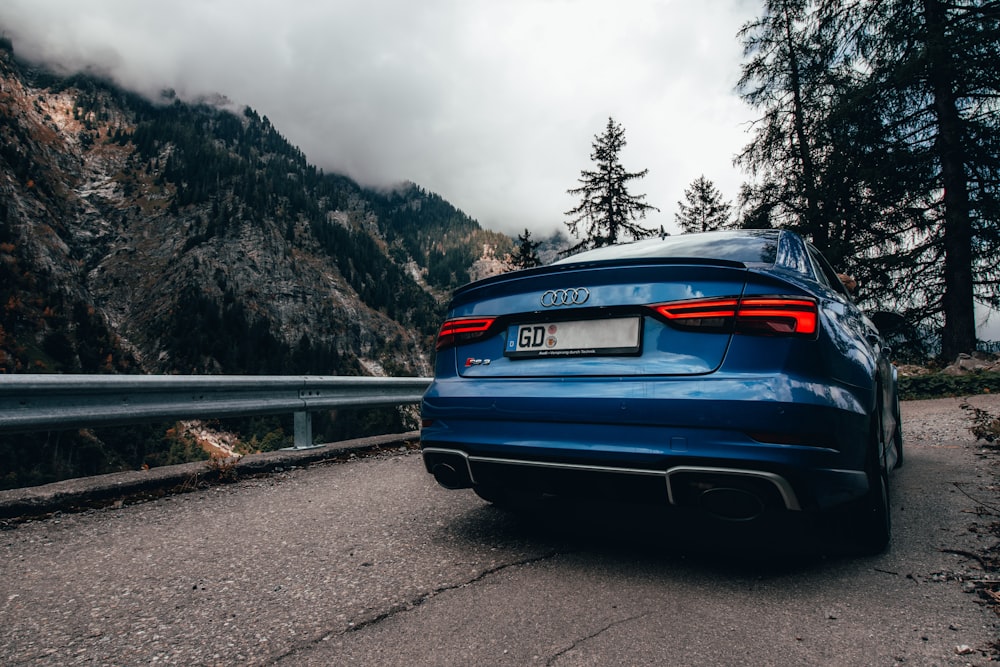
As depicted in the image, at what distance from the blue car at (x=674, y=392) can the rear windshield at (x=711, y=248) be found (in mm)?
21

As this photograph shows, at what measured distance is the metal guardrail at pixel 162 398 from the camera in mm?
3104

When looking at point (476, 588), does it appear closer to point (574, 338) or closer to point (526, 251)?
point (574, 338)

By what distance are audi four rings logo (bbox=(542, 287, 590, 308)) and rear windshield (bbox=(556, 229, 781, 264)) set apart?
0.15 metres

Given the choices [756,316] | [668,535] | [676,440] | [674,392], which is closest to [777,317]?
[756,316]

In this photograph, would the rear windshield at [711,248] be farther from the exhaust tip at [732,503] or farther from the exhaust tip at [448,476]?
the exhaust tip at [448,476]

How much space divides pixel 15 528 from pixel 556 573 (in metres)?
2.63

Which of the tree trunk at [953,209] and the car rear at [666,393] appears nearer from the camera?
the car rear at [666,393]

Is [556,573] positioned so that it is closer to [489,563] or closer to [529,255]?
[489,563]

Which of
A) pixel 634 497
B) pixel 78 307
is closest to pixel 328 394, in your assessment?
pixel 634 497

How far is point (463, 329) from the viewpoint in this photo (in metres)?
2.64

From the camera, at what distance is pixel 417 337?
524ft

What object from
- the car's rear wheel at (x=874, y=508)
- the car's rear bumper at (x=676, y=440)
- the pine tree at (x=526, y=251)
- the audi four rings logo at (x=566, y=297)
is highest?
the pine tree at (x=526, y=251)

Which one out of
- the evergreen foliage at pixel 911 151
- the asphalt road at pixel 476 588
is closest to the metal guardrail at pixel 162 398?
the asphalt road at pixel 476 588

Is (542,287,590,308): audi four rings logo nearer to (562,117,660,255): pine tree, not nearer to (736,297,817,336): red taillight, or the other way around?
(736,297,817,336): red taillight
